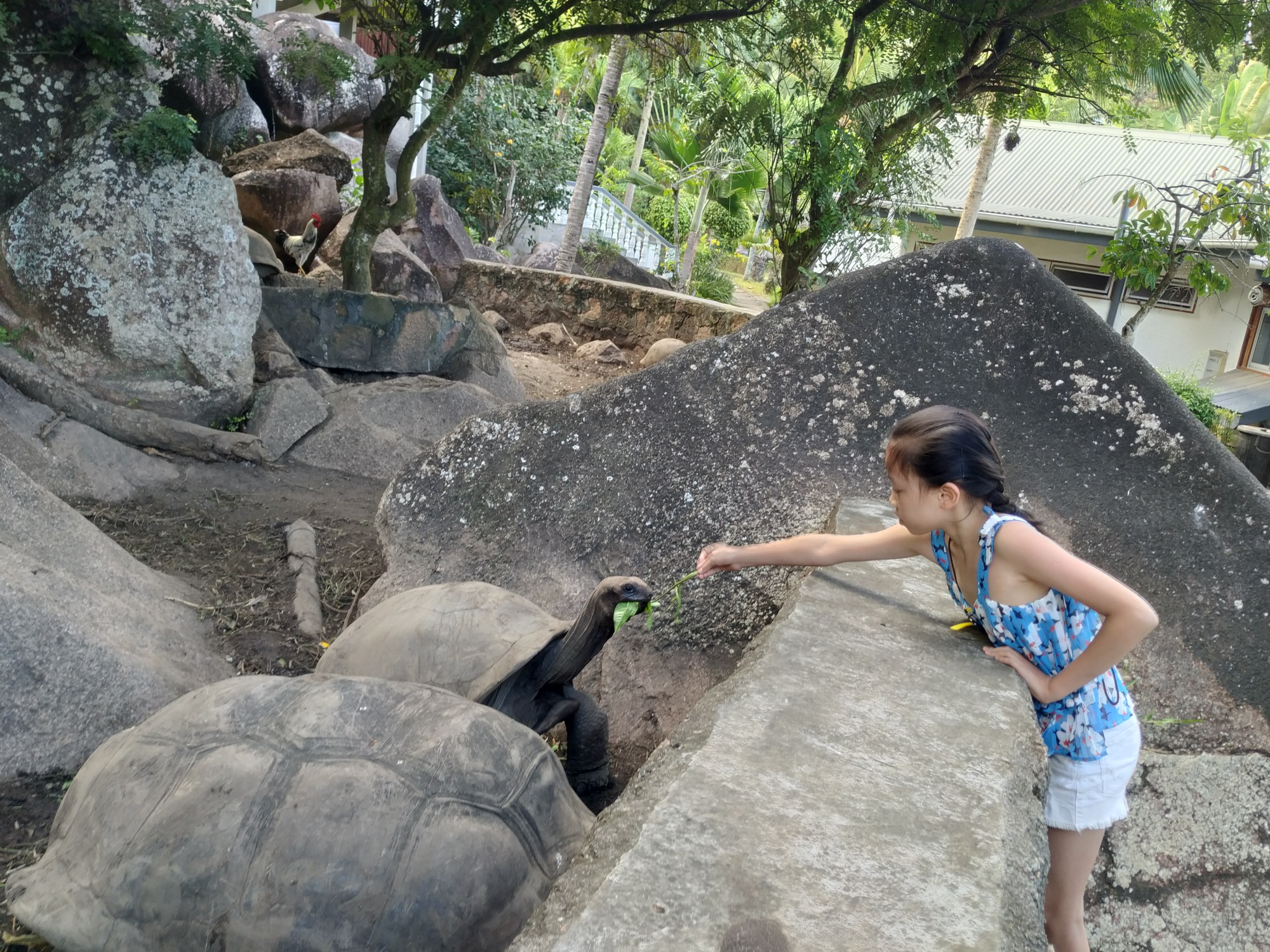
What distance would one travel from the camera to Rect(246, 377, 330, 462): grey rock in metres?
5.84

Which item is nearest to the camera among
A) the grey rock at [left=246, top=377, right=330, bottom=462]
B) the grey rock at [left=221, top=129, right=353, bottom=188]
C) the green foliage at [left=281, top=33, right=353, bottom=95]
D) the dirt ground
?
the dirt ground

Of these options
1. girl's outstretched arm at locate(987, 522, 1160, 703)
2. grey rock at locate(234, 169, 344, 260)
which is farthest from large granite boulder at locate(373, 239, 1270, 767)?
grey rock at locate(234, 169, 344, 260)

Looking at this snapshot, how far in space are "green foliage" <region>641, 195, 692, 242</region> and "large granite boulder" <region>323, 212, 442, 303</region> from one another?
1160cm

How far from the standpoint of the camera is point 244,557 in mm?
4430

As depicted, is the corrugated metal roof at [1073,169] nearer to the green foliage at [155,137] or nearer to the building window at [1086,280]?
the building window at [1086,280]

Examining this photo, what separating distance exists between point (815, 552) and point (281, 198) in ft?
22.6

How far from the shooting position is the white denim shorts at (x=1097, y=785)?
2.03 meters

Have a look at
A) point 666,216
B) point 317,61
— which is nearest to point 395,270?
point 317,61

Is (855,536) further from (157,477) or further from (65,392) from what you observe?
(65,392)

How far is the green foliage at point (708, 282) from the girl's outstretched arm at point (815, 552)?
1386 cm

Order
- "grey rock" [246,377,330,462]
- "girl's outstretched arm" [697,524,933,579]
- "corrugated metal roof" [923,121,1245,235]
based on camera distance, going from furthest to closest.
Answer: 1. "corrugated metal roof" [923,121,1245,235]
2. "grey rock" [246,377,330,462]
3. "girl's outstretched arm" [697,524,933,579]

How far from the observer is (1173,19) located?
7.02 m

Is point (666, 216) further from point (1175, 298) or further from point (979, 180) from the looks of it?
point (979, 180)

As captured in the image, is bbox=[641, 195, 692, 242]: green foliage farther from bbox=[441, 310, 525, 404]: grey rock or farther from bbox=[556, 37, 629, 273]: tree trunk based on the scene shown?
bbox=[441, 310, 525, 404]: grey rock
